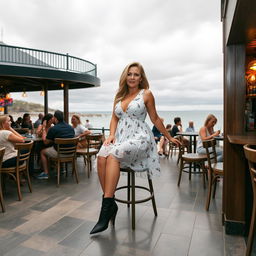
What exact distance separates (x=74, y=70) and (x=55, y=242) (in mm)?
7940

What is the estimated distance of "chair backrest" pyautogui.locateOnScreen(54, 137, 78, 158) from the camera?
12.7 feet

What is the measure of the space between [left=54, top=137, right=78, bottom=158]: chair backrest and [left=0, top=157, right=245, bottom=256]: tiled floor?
0.69 metres

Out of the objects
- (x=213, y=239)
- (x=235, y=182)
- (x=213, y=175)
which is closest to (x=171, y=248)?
(x=213, y=239)

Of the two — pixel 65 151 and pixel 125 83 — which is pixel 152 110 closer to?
pixel 125 83

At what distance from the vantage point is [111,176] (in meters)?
2.21

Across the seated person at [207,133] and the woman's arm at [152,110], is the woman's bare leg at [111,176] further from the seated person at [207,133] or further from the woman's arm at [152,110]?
the seated person at [207,133]

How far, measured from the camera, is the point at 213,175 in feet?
9.94

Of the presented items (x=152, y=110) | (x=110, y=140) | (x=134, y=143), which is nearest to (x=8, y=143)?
(x=110, y=140)

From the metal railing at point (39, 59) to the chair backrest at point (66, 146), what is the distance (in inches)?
210

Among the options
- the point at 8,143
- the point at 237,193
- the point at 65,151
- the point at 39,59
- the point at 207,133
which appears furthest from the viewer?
the point at 39,59

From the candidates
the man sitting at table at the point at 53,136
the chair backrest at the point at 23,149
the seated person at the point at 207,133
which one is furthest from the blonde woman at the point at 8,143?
the seated person at the point at 207,133

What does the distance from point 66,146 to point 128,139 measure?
217 cm

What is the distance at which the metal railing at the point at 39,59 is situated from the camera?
8095 millimetres

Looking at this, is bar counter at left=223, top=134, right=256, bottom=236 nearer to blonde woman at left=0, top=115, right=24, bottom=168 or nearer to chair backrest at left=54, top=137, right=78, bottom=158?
chair backrest at left=54, top=137, right=78, bottom=158
